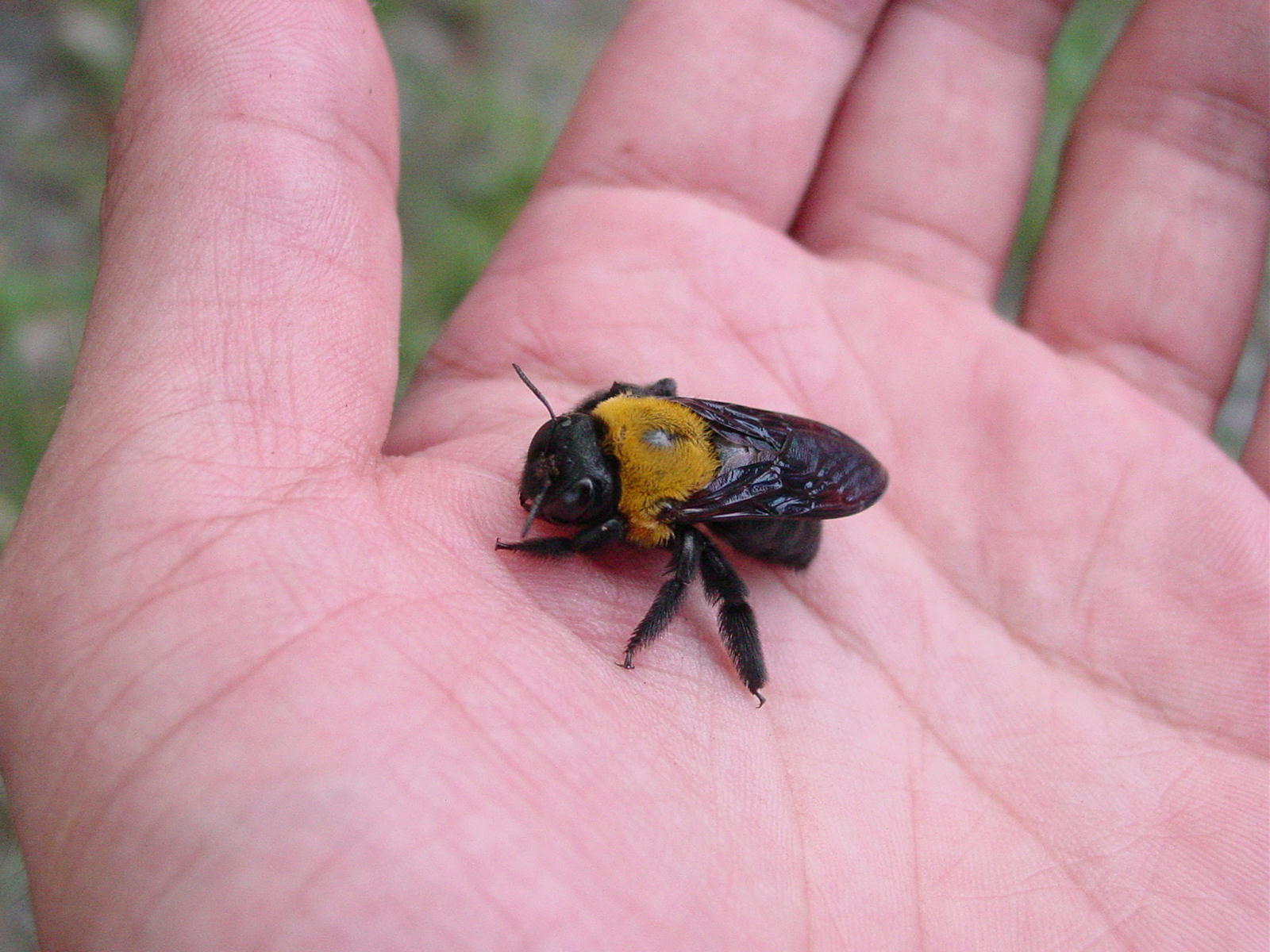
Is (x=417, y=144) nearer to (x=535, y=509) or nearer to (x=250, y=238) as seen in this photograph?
(x=250, y=238)

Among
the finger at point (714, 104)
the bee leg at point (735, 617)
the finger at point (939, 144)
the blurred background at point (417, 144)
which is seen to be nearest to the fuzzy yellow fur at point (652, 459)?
the bee leg at point (735, 617)

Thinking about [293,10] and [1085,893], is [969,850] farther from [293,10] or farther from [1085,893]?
[293,10]

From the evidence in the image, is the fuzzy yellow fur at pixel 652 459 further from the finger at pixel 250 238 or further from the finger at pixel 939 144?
the finger at pixel 939 144

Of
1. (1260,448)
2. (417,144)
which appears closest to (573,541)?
(1260,448)

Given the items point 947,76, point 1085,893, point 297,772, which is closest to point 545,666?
point 297,772

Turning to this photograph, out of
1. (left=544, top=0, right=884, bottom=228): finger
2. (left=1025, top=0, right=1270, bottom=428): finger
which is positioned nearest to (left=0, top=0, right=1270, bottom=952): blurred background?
(left=544, top=0, right=884, bottom=228): finger
